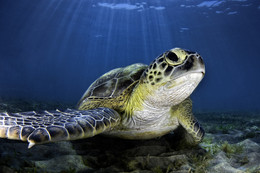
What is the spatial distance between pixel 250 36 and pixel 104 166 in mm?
28584

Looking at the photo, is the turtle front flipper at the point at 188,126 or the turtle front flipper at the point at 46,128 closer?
the turtle front flipper at the point at 46,128

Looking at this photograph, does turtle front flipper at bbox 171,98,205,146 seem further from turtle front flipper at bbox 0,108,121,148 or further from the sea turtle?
turtle front flipper at bbox 0,108,121,148

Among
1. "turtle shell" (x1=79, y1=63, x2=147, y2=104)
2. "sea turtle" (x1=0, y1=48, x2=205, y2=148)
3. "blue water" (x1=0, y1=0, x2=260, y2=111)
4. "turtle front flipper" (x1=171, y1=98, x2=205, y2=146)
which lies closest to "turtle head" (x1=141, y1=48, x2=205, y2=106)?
"sea turtle" (x1=0, y1=48, x2=205, y2=148)

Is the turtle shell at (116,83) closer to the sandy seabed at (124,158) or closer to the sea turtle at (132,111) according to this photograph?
the sea turtle at (132,111)

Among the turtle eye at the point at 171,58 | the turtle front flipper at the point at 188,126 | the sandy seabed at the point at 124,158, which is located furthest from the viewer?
the turtle front flipper at the point at 188,126

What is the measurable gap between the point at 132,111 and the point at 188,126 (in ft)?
2.63

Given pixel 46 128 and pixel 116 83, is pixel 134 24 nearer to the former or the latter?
pixel 116 83

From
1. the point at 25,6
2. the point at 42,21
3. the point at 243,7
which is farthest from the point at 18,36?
the point at 243,7

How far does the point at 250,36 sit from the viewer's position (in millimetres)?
22828

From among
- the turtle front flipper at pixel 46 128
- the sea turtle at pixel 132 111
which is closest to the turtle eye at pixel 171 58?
the sea turtle at pixel 132 111

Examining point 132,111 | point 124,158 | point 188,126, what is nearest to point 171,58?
point 132,111

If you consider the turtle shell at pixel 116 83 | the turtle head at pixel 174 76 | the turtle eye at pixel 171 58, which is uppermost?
the turtle eye at pixel 171 58

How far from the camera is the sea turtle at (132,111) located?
1251 millimetres

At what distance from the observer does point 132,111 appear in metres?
2.16
